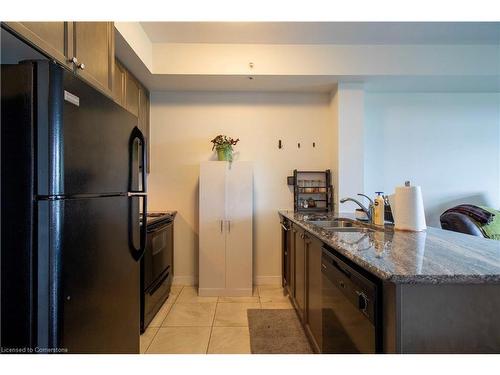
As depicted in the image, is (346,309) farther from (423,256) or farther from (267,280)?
(267,280)

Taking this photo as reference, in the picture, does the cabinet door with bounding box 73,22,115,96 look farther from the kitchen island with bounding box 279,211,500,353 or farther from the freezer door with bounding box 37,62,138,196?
the kitchen island with bounding box 279,211,500,353

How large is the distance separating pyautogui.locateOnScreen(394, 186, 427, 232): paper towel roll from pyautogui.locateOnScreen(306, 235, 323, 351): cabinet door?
0.59 metres

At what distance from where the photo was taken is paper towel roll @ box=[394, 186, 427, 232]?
1.65 metres

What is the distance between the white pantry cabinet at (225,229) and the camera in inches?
118

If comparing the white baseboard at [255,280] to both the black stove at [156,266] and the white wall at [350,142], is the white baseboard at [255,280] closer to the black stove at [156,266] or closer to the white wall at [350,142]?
the black stove at [156,266]

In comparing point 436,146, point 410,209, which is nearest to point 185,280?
point 410,209

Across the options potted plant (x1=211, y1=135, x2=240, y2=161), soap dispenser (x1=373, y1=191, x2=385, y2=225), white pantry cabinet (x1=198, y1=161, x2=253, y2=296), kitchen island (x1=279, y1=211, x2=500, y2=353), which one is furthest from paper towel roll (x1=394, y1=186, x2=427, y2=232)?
potted plant (x1=211, y1=135, x2=240, y2=161)

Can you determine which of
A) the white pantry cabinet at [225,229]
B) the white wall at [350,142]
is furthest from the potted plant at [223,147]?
the white wall at [350,142]

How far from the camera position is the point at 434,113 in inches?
135

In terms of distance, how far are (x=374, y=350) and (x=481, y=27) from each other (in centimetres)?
322

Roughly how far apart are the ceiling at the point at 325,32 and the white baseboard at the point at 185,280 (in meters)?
2.77

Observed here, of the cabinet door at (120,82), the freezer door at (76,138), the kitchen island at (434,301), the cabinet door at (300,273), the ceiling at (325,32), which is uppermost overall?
the ceiling at (325,32)

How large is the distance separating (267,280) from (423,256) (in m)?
2.51
